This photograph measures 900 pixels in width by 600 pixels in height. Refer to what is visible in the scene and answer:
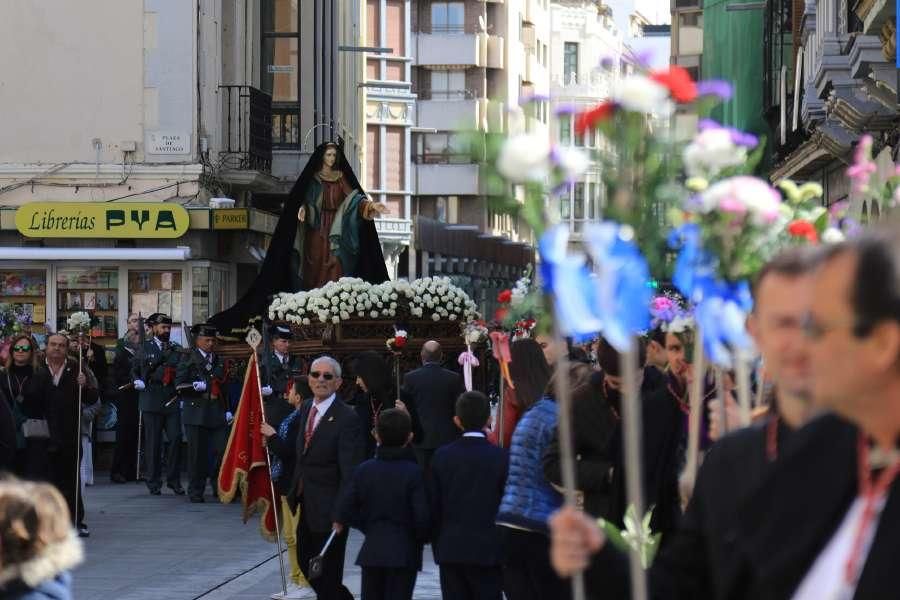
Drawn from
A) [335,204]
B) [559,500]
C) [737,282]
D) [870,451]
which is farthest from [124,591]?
[870,451]

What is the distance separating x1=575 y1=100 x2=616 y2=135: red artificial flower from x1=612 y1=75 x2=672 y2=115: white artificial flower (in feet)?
0.06

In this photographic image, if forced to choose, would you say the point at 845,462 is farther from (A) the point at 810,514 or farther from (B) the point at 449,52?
(B) the point at 449,52

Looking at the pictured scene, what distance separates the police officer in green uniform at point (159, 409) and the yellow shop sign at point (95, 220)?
6.42m

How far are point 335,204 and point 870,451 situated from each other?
18.5 m

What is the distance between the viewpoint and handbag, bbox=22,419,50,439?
1598 centimetres

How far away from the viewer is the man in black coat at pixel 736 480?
3.08 m

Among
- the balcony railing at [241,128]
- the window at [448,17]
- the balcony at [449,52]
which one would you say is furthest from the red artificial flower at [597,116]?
the window at [448,17]

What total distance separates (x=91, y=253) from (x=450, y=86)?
47.0m

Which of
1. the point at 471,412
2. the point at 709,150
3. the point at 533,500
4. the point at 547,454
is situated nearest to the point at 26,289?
the point at 471,412

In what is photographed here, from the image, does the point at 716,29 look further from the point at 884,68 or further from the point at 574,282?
the point at 574,282

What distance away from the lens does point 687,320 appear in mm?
8672

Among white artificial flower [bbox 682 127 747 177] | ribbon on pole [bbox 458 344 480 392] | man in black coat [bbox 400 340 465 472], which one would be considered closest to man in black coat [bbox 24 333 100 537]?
man in black coat [bbox 400 340 465 472]

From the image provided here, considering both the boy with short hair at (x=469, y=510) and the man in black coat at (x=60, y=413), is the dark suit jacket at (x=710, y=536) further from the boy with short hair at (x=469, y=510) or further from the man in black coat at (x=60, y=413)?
the man in black coat at (x=60, y=413)

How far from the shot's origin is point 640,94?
3.89 meters
